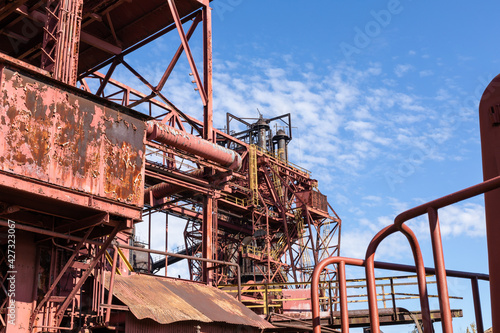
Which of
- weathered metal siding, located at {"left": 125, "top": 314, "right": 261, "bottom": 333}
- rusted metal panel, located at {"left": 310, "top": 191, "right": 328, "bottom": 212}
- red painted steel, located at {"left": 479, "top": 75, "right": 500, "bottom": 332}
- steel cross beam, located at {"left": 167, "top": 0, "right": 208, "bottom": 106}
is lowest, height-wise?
weathered metal siding, located at {"left": 125, "top": 314, "right": 261, "bottom": 333}

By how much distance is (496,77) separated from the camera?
191 inches

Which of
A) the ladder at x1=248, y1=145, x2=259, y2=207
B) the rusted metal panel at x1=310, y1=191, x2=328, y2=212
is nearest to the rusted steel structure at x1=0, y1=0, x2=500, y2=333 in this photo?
the ladder at x1=248, y1=145, x2=259, y2=207

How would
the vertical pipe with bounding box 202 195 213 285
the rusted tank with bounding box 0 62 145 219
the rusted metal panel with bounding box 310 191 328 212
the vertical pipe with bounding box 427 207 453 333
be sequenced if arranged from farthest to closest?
the rusted metal panel with bounding box 310 191 328 212 → the vertical pipe with bounding box 202 195 213 285 → the rusted tank with bounding box 0 62 145 219 → the vertical pipe with bounding box 427 207 453 333

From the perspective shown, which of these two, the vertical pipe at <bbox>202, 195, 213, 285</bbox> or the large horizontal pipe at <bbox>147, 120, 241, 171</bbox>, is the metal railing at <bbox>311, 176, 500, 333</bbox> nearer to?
the large horizontal pipe at <bbox>147, 120, 241, 171</bbox>

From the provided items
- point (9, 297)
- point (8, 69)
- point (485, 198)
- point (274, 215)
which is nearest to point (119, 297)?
point (9, 297)

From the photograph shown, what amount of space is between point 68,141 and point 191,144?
654cm

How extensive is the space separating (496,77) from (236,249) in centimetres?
3279

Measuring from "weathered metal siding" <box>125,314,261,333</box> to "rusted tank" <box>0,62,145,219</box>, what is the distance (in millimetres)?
2616

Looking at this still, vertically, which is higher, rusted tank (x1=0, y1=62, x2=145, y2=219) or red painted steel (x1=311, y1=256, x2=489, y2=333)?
rusted tank (x1=0, y1=62, x2=145, y2=219)

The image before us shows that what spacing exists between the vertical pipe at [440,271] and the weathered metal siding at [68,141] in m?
7.96

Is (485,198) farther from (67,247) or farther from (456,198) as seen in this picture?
(67,247)

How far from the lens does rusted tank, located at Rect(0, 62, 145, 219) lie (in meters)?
10.3

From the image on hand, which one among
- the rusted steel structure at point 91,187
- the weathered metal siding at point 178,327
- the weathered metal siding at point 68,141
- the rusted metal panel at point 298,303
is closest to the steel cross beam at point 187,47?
the rusted steel structure at point 91,187

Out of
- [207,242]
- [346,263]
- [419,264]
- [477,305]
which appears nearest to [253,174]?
[207,242]
